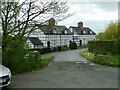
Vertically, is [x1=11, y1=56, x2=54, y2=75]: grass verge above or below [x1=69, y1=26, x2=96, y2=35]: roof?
below

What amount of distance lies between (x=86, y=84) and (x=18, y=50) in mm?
5786

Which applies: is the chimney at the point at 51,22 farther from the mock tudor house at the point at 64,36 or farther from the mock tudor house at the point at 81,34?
the mock tudor house at the point at 81,34

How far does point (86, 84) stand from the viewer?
35.9ft

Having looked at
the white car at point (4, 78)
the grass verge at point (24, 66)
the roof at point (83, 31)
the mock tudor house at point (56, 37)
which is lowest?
the grass verge at point (24, 66)

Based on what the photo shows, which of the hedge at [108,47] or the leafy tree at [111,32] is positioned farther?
the leafy tree at [111,32]

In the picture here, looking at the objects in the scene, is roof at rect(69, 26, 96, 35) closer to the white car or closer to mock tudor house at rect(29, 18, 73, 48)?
mock tudor house at rect(29, 18, 73, 48)

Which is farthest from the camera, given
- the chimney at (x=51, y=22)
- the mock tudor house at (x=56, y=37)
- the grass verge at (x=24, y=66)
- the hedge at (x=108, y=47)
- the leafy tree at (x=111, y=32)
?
the mock tudor house at (x=56, y=37)

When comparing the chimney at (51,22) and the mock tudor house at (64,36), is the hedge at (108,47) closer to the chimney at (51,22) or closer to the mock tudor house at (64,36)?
the chimney at (51,22)

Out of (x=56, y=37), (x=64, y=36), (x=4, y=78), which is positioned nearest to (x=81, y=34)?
(x=64, y=36)

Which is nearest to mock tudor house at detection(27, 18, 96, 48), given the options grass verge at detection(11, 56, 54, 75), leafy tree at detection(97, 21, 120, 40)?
leafy tree at detection(97, 21, 120, 40)

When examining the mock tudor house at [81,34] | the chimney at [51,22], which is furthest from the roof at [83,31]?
the chimney at [51,22]

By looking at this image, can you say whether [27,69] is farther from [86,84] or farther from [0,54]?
[86,84]

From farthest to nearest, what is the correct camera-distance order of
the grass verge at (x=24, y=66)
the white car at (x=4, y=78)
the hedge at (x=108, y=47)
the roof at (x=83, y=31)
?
the roof at (x=83, y=31)
the hedge at (x=108, y=47)
the grass verge at (x=24, y=66)
the white car at (x=4, y=78)

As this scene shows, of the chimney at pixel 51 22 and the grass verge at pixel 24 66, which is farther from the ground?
the chimney at pixel 51 22
